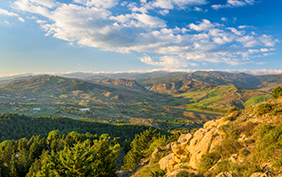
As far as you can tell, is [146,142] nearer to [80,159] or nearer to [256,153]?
[80,159]

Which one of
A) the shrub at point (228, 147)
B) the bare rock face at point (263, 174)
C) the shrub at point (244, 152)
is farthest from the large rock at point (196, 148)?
the bare rock face at point (263, 174)

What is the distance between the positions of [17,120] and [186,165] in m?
146

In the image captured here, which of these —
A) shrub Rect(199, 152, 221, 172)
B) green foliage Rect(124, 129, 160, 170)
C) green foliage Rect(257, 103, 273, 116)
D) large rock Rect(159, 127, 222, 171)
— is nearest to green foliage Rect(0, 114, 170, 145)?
green foliage Rect(124, 129, 160, 170)

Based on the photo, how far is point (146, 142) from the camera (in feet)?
179

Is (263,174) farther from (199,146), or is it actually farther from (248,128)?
(199,146)

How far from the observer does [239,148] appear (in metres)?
17.5

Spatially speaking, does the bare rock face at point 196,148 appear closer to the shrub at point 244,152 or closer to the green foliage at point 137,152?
the shrub at point 244,152

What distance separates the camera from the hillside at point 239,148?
1393 cm

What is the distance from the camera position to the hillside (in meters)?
13.9

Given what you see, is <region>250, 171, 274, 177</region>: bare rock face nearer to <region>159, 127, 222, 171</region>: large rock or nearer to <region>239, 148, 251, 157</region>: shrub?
<region>239, 148, 251, 157</region>: shrub

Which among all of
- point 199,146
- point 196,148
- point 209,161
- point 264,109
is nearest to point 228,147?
point 209,161

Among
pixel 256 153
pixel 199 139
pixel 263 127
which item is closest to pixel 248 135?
pixel 263 127

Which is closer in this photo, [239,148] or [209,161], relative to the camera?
[239,148]

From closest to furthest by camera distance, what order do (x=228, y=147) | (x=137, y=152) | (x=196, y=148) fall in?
1. (x=228, y=147)
2. (x=196, y=148)
3. (x=137, y=152)
